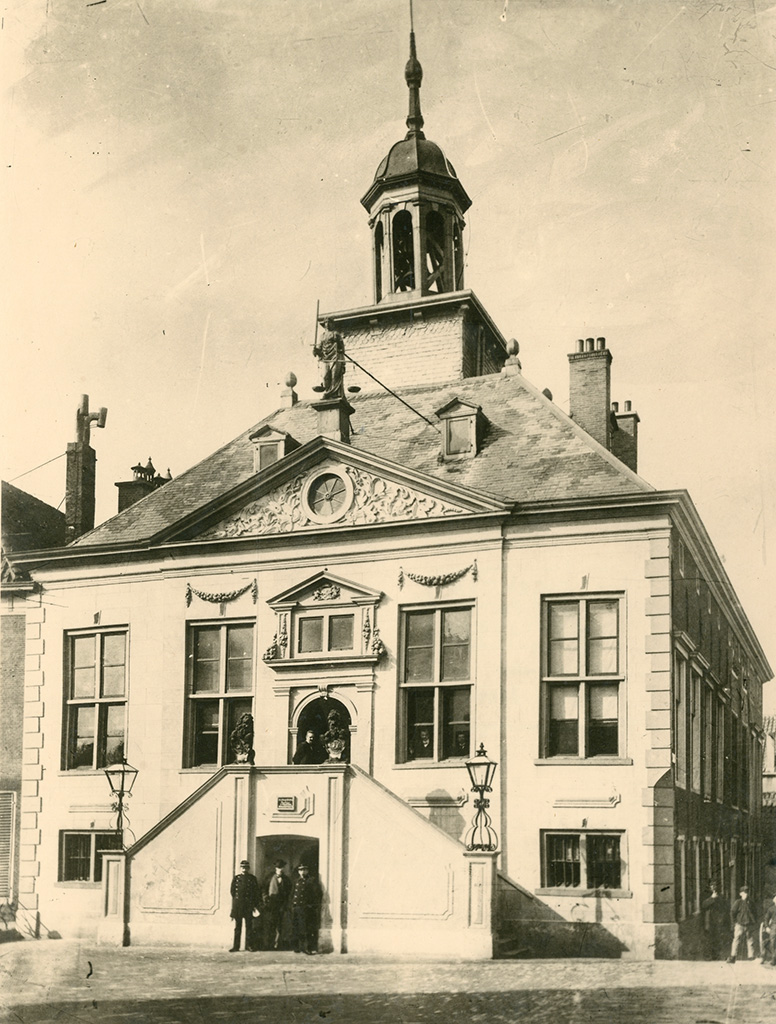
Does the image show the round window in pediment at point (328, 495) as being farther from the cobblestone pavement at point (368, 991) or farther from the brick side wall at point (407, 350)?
the cobblestone pavement at point (368, 991)

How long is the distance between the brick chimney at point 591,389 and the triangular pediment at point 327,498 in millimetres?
3345

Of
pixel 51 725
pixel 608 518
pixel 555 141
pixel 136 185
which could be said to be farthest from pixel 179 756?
pixel 555 141

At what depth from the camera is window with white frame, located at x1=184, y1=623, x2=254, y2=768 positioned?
2364 centimetres

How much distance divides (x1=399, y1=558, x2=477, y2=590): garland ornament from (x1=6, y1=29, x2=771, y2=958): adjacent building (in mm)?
54

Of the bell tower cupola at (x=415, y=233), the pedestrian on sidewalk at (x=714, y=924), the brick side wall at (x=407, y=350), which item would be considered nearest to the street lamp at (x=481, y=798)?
the pedestrian on sidewalk at (x=714, y=924)

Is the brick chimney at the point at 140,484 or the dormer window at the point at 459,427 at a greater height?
the dormer window at the point at 459,427

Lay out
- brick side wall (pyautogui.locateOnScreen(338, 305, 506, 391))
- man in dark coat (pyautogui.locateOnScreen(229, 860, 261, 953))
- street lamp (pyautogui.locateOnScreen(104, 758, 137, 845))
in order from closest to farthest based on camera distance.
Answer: man in dark coat (pyautogui.locateOnScreen(229, 860, 261, 953)) → street lamp (pyautogui.locateOnScreen(104, 758, 137, 845)) → brick side wall (pyautogui.locateOnScreen(338, 305, 506, 391))

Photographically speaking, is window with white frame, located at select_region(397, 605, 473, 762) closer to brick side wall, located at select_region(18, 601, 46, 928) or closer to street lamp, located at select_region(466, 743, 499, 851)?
street lamp, located at select_region(466, 743, 499, 851)

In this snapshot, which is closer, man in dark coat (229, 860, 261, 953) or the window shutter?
man in dark coat (229, 860, 261, 953)

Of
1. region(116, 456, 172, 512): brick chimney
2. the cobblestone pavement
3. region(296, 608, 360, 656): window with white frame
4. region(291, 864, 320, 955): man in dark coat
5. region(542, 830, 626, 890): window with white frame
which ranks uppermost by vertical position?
region(116, 456, 172, 512): brick chimney

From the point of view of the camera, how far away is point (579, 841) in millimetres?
21125

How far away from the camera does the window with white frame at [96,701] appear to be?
23.8 m

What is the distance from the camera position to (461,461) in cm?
2422

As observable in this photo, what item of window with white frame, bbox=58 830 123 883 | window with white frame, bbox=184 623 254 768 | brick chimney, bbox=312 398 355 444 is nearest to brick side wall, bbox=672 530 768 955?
brick chimney, bbox=312 398 355 444
